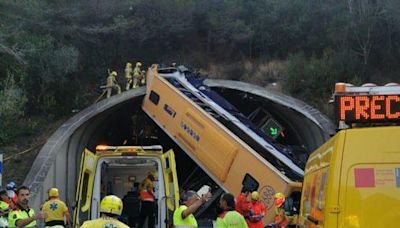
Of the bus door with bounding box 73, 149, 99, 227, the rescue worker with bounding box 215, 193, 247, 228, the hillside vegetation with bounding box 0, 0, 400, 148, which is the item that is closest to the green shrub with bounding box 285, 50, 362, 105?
the hillside vegetation with bounding box 0, 0, 400, 148

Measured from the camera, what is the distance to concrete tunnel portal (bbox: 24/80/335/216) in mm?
17733

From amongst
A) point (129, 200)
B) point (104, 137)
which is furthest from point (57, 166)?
point (129, 200)

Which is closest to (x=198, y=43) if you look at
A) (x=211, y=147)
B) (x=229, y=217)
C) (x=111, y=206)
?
(x=211, y=147)

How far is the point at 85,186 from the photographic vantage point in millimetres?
11164

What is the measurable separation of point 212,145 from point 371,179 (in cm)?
1052

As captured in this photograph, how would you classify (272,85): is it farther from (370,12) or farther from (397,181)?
(397,181)

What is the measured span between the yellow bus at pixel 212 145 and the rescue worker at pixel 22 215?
6.05m

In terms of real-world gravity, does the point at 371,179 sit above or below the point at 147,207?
above

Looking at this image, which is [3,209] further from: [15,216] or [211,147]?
[211,147]

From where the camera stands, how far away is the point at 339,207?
191 inches

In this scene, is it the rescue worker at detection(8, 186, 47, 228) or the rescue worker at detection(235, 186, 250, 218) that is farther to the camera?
the rescue worker at detection(235, 186, 250, 218)

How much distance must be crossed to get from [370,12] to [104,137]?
12681mm

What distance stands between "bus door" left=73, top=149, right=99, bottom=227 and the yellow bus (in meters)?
4.31

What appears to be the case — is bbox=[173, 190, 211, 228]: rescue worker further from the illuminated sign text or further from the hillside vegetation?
the hillside vegetation
